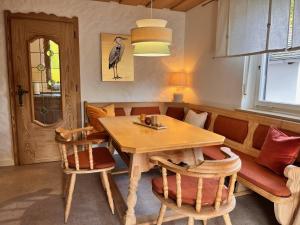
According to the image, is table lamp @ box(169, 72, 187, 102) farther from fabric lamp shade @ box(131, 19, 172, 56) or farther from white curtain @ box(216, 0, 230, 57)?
fabric lamp shade @ box(131, 19, 172, 56)

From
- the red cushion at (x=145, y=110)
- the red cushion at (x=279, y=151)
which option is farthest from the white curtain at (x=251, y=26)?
the red cushion at (x=145, y=110)

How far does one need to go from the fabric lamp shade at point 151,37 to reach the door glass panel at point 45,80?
1.73m

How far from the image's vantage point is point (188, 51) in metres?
4.23

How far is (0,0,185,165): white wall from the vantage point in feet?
11.1

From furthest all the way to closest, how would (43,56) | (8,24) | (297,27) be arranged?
1. (43,56)
2. (8,24)
3. (297,27)

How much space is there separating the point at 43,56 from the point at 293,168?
3.37m

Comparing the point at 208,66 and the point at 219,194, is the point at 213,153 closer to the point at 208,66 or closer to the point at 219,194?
the point at 219,194

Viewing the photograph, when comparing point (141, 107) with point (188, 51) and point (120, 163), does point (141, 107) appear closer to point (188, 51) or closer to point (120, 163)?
point (120, 163)

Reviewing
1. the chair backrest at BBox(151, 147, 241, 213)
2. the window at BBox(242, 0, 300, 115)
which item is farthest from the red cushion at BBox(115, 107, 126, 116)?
the chair backrest at BBox(151, 147, 241, 213)

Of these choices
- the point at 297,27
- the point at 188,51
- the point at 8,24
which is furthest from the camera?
the point at 188,51

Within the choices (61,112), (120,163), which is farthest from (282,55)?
(61,112)

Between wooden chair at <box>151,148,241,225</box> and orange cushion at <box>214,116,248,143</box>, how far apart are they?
1.29 meters

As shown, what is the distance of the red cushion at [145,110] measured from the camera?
12.9ft

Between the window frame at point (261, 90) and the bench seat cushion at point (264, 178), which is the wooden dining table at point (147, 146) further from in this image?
the window frame at point (261, 90)
